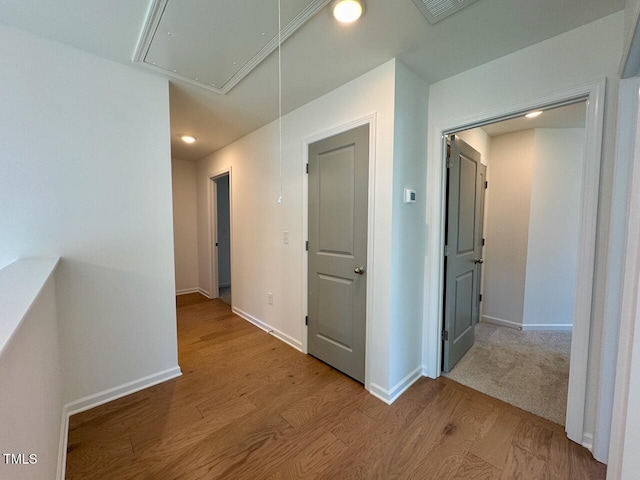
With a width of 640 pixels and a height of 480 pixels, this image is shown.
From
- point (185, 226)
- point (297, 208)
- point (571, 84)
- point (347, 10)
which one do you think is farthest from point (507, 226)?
point (185, 226)

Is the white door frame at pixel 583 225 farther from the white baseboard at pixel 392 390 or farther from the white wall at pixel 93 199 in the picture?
the white wall at pixel 93 199

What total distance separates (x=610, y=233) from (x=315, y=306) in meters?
2.01

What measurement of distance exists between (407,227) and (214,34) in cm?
176

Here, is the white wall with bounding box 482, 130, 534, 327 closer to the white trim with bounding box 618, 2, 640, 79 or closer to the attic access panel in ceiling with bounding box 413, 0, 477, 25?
the white trim with bounding box 618, 2, 640, 79

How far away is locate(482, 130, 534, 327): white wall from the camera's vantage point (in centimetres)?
306

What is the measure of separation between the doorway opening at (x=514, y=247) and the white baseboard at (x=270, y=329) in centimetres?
140

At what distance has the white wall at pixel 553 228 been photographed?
2.94 metres

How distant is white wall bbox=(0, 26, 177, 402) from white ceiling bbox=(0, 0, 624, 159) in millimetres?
210

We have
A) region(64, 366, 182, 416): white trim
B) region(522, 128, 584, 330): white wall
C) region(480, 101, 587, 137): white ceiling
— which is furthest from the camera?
region(522, 128, 584, 330): white wall

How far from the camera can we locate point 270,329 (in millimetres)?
2984

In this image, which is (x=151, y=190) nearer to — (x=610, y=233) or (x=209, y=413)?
(x=209, y=413)

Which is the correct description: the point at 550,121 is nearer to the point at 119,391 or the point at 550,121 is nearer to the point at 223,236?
the point at 119,391

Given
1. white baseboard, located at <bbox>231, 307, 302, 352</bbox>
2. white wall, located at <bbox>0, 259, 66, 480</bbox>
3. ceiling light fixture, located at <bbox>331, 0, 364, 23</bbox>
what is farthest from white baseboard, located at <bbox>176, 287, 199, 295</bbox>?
ceiling light fixture, located at <bbox>331, 0, 364, 23</bbox>

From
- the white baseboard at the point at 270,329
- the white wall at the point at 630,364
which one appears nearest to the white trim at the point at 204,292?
the white baseboard at the point at 270,329
